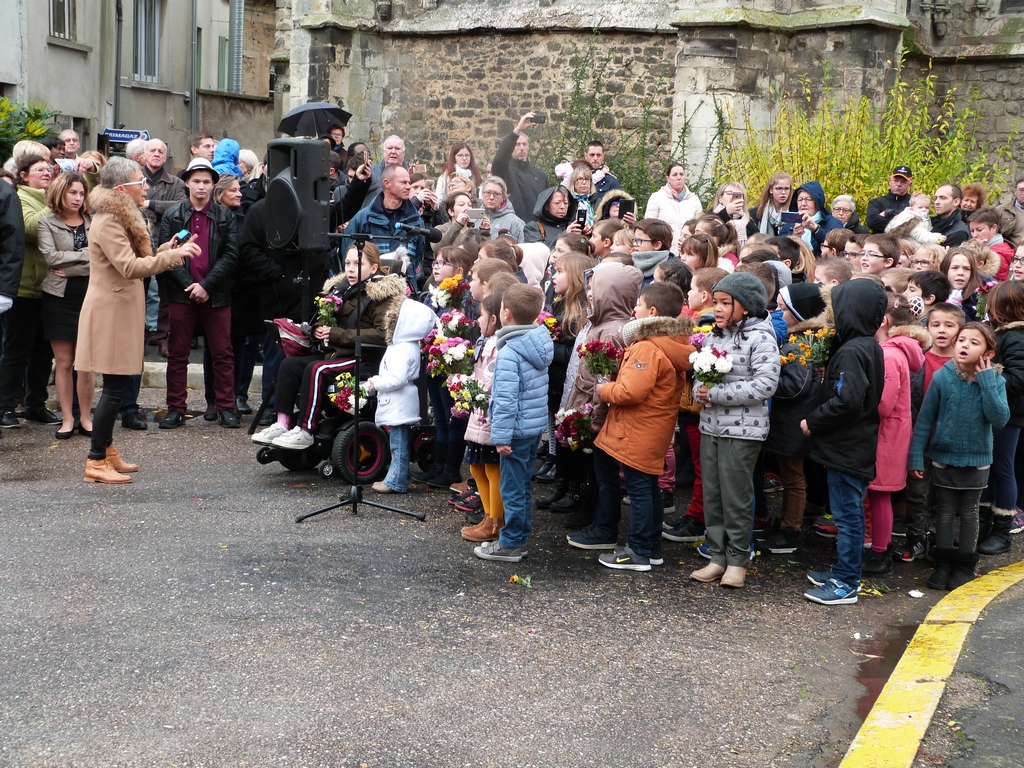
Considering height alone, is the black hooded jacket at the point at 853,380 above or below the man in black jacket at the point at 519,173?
below

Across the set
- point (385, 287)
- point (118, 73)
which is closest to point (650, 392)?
point (385, 287)

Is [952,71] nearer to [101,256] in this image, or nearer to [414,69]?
[414,69]

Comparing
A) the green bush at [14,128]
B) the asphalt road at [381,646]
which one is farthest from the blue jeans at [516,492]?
the green bush at [14,128]

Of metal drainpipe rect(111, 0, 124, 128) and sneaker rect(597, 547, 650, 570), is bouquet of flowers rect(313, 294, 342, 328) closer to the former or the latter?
sneaker rect(597, 547, 650, 570)

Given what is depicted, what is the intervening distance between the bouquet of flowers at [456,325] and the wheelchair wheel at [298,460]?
1583 millimetres

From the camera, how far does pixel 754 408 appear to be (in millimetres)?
6531

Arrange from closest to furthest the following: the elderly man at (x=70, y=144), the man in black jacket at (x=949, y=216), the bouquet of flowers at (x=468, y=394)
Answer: the bouquet of flowers at (x=468, y=394) < the man in black jacket at (x=949, y=216) < the elderly man at (x=70, y=144)

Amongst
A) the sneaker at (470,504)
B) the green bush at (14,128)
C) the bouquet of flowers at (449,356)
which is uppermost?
the green bush at (14,128)

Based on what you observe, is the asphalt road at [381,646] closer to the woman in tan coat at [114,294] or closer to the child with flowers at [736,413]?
the child with flowers at [736,413]

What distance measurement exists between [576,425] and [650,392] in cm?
68

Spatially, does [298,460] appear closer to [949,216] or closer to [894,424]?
[894,424]

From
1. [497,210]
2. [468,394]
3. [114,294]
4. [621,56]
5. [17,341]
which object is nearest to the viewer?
[468,394]

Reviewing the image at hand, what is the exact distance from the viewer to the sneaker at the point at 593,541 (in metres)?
7.16

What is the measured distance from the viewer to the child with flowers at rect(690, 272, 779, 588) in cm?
642
